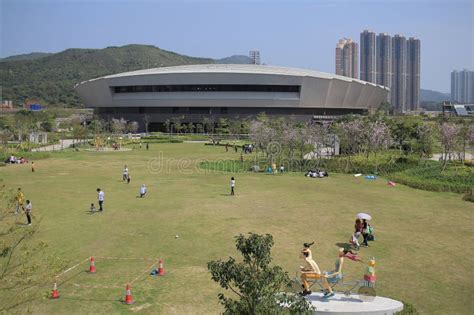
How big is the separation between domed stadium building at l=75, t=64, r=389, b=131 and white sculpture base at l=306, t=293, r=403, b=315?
89.6 meters

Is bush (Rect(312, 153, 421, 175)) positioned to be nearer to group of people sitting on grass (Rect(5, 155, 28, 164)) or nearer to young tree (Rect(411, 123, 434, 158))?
young tree (Rect(411, 123, 434, 158))

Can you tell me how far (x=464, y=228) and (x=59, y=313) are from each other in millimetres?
18381

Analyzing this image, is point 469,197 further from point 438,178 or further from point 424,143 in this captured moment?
point 424,143

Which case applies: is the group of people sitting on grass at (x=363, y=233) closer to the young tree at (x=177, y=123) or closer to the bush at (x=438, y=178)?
the bush at (x=438, y=178)

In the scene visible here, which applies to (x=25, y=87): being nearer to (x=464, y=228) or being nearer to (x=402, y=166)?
(x=402, y=166)

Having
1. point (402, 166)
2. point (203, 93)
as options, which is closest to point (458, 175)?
point (402, 166)

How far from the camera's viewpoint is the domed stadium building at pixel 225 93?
102625 millimetres

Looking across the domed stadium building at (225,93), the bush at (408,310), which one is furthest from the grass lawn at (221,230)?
the domed stadium building at (225,93)

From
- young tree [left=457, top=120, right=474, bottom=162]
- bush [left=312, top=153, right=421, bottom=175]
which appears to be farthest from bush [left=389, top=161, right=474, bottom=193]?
young tree [left=457, top=120, right=474, bottom=162]

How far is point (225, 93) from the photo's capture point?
105 metres

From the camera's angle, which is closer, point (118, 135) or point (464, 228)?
point (464, 228)

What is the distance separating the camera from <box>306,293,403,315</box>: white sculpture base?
12688 millimetres

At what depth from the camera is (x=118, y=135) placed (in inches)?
3558

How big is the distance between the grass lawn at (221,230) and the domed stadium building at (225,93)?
2473 inches
